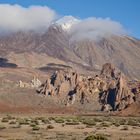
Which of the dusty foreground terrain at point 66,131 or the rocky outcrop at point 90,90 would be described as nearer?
the dusty foreground terrain at point 66,131

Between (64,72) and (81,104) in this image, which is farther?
(64,72)

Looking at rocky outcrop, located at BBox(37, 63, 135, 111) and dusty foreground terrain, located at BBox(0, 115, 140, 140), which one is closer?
dusty foreground terrain, located at BBox(0, 115, 140, 140)

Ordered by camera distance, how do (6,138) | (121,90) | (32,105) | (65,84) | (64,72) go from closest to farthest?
(6,138) < (32,105) < (121,90) < (65,84) < (64,72)

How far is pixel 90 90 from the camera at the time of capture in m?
174

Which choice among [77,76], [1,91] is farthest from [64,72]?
[1,91]

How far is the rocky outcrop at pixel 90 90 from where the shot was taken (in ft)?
534

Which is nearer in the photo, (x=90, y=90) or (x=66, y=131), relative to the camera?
(x=66, y=131)

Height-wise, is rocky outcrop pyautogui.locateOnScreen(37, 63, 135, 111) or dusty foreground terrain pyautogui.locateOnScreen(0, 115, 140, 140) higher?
rocky outcrop pyautogui.locateOnScreen(37, 63, 135, 111)

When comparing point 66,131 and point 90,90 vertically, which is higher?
point 90,90

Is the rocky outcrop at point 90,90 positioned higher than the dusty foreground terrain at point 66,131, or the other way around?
the rocky outcrop at point 90,90

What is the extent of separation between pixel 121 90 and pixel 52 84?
3316 cm

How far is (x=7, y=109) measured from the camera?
140 m

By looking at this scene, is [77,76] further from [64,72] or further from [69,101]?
[69,101]

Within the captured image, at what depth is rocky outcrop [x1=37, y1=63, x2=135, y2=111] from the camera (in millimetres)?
162625
